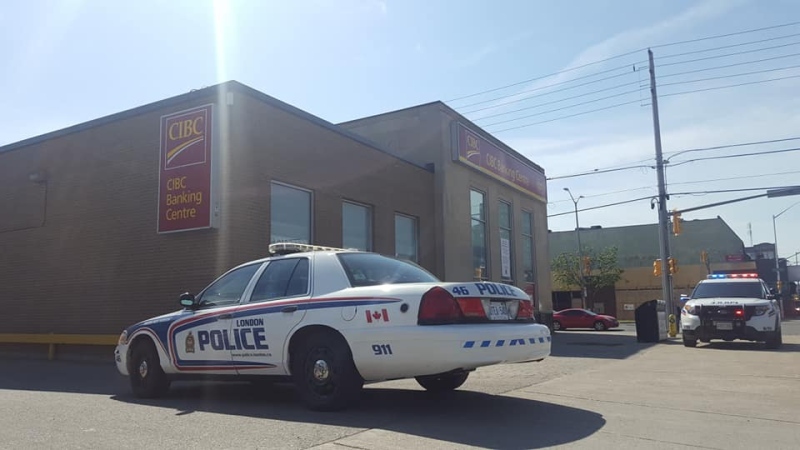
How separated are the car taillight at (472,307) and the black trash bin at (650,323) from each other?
46.0 feet

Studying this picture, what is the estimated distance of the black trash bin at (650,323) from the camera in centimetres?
1838

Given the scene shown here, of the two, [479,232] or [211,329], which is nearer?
[211,329]

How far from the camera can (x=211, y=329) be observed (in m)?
7.21

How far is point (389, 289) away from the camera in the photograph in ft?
19.6

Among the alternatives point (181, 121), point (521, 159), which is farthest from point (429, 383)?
point (521, 159)

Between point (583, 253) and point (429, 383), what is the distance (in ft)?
158

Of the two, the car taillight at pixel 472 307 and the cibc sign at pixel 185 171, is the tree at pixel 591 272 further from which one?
the car taillight at pixel 472 307

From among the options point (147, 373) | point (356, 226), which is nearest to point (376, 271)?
point (147, 373)

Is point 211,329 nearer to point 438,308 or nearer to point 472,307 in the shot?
point 438,308

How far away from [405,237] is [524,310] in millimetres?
12506

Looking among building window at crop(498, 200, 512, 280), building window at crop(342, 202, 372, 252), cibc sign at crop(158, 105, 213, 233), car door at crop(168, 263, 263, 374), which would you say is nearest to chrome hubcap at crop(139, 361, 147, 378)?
car door at crop(168, 263, 263, 374)

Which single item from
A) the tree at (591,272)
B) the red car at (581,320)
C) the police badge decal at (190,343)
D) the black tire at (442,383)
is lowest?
the red car at (581,320)

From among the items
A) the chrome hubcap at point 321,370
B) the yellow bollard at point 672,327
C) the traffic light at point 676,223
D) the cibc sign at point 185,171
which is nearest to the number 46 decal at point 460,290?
the chrome hubcap at point 321,370

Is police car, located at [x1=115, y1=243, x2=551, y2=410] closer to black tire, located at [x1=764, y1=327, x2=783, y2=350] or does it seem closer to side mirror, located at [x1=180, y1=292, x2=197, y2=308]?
side mirror, located at [x1=180, y1=292, x2=197, y2=308]
